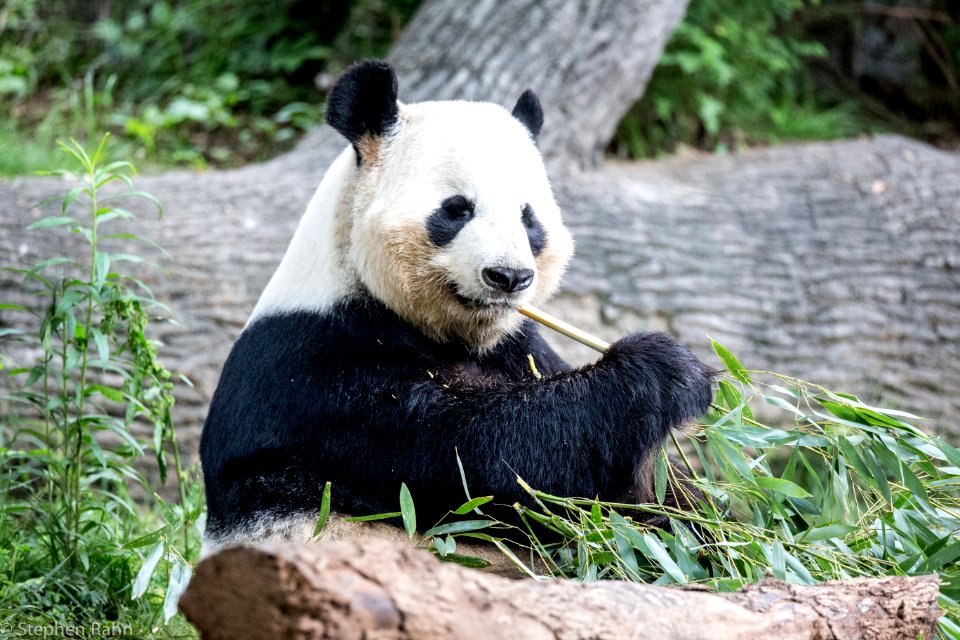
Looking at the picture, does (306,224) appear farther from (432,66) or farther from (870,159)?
(870,159)

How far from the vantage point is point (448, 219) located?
392 cm

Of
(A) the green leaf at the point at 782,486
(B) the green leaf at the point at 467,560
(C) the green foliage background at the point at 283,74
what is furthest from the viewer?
(C) the green foliage background at the point at 283,74

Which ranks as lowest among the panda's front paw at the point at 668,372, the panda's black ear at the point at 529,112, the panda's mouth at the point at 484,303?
the panda's front paw at the point at 668,372

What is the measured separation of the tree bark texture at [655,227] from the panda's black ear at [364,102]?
283 centimetres

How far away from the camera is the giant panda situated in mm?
3771

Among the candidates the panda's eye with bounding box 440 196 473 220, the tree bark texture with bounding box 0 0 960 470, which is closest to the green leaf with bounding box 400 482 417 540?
the panda's eye with bounding box 440 196 473 220

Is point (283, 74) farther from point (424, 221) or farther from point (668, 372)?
point (668, 372)

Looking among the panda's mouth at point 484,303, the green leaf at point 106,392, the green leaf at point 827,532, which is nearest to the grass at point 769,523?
the green leaf at point 827,532

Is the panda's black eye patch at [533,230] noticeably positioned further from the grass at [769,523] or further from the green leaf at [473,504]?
the green leaf at [473,504]

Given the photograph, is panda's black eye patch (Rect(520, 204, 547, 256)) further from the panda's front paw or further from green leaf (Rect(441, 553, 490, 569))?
green leaf (Rect(441, 553, 490, 569))

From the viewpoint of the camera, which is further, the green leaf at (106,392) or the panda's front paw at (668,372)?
the green leaf at (106,392)

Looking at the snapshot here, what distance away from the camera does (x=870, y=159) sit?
28.4ft

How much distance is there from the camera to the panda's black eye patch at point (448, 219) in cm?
390

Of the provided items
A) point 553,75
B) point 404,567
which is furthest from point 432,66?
point 404,567
